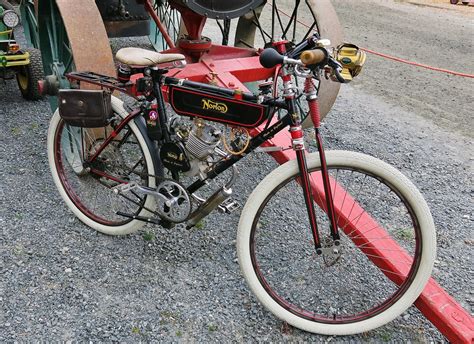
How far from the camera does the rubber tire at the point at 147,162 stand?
2469 millimetres

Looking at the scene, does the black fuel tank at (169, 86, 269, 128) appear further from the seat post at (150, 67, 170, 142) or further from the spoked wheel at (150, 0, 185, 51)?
the spoked wheel at (150, 0, 185, 51)

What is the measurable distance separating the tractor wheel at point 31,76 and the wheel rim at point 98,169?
149cm

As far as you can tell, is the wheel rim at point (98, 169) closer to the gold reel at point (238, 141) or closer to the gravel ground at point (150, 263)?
the gravel ground at point (150, 263)

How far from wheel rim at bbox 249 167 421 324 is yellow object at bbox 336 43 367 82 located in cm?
43

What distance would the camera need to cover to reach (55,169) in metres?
2.88

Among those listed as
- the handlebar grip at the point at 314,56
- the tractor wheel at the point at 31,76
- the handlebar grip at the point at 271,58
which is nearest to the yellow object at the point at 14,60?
the tractor wheel at the point at 31,76

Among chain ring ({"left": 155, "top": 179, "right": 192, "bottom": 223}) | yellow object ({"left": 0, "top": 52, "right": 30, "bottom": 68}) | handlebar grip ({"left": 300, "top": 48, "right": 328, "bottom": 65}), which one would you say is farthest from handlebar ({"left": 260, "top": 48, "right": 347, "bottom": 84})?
yellow object ({"left": 0, "top": 52, "right": 30, "bottom": 68})

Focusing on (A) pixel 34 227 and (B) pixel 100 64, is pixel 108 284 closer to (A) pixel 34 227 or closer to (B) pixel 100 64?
(A) pixel 34 227

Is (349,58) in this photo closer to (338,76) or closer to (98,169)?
(338,76)

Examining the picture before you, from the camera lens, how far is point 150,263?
2607 millimetres

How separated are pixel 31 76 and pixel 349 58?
129 inches

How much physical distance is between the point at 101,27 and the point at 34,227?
3.92 ft

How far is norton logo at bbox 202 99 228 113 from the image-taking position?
2205 mm

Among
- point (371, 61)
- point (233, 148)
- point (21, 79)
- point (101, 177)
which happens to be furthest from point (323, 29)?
point (371, 61)
